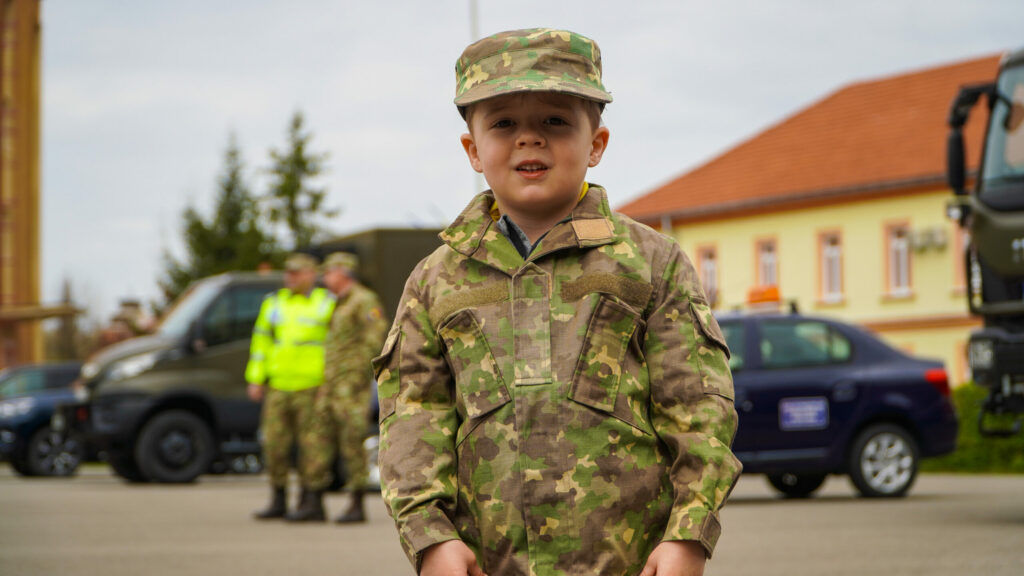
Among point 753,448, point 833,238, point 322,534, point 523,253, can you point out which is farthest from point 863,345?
point 833,238

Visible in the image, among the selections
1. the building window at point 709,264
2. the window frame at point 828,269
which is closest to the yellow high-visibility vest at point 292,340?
the window frame at point 828,269

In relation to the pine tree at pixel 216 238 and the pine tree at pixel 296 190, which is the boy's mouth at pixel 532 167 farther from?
the pine tree at pixel 296 190

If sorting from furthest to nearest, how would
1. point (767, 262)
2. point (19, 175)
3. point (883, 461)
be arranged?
point (767, 262) < point (19, 175) < point (883, 461)

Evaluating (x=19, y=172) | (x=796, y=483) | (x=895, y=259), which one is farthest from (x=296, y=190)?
(x=796, y=483)

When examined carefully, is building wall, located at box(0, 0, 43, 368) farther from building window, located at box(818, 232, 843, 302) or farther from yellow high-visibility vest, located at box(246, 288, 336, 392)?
yellow high-visibility vest, located at box(246, 288, 336, 392)

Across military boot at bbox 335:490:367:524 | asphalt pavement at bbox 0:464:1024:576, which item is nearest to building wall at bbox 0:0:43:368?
asphalt pavement at bbox 0:464:1024:576

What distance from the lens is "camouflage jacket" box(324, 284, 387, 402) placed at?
12.9 meters

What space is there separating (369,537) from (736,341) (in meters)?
5.52

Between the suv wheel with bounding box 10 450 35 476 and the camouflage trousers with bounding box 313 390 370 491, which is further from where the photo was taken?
the suv wheel with bounding box 10 450 35 476

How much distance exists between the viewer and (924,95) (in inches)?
1922

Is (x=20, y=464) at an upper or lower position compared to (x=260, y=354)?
lower

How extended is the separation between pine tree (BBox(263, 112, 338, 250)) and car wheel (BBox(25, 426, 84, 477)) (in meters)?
34.9

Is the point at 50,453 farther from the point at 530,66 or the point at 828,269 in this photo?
the point at 828,269

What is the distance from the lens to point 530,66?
3.04m
